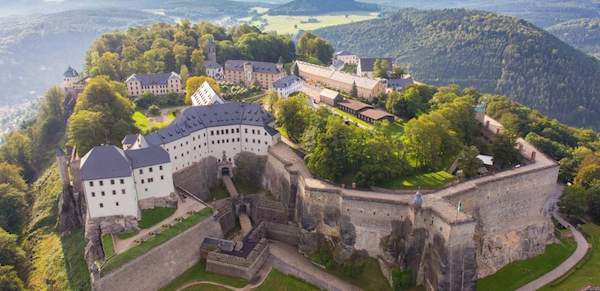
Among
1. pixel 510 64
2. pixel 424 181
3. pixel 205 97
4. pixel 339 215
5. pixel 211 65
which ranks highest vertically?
pixel 211 65

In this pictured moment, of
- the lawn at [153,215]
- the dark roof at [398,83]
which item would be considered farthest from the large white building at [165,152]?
the dark roof at [398,83]

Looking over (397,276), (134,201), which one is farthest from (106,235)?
(397,276)

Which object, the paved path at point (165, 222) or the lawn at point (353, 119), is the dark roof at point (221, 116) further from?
the lawn at point (353, 119)

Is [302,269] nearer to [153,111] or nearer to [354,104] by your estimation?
[354,104]

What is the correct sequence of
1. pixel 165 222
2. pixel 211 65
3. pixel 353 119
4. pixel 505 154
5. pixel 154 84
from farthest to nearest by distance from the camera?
pixel 211 65 < pixel 154 84 < pixel 353 119 < pixel 505 154 < pixel 165 222

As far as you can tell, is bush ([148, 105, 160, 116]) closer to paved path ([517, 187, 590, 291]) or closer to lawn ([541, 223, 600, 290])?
paved path ([517, 187, 590, 291])

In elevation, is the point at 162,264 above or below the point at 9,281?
above

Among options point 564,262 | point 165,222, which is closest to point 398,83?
point 564,262
